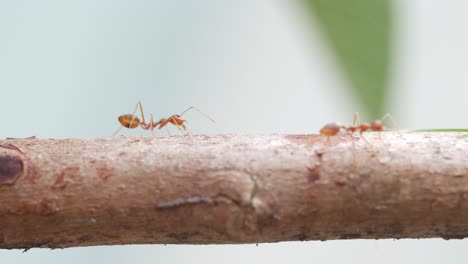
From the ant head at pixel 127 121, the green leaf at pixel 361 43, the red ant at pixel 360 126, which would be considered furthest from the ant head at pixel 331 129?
the ant head at pixel 127 121

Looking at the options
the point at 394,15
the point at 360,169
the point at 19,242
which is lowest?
the point at 19,242

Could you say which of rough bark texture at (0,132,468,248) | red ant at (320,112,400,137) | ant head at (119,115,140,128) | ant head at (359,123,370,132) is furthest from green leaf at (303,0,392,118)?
ant head at (119,115,140,128)

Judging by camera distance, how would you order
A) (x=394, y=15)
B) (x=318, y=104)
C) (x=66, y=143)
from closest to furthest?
(x=394, y=15) → (x=66, y=143) → (x=318, y=104)

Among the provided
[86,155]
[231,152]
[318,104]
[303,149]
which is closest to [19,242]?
[86,155]

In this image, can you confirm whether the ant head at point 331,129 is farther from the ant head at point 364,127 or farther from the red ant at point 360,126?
the ant head at point 364,127

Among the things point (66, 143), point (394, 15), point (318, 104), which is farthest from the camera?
point (318, 104)

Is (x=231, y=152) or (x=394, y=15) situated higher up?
(x=394, y=15)

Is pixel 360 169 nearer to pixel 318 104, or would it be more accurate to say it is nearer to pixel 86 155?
pixel 86 155

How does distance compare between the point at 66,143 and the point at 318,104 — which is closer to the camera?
the point at 66,143

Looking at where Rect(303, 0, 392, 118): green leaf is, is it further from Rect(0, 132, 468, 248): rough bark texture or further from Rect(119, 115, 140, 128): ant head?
Rect(119, 115, 140, 128): ant head
